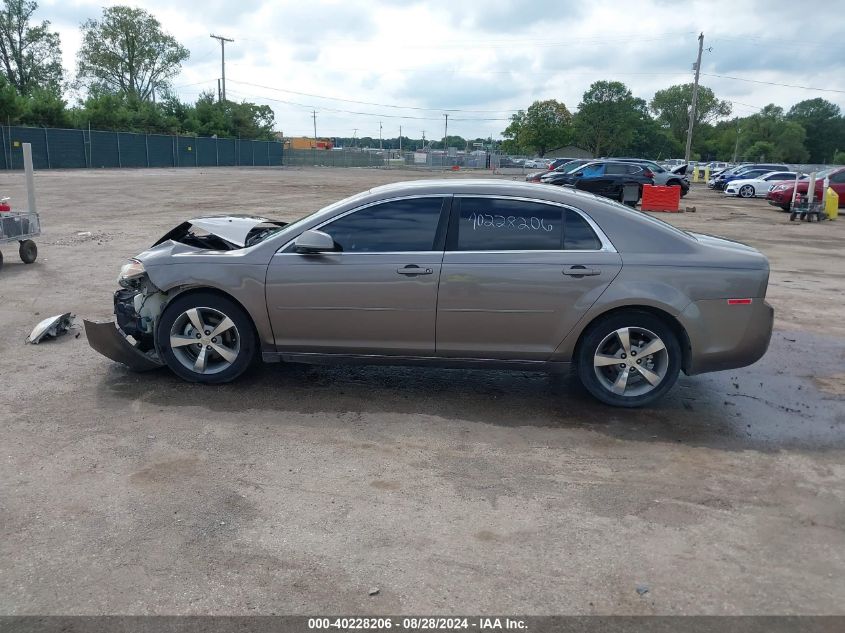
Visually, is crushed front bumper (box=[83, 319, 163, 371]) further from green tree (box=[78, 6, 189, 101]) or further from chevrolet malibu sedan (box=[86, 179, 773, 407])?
green tree (box=[78, 6, 189, 101])

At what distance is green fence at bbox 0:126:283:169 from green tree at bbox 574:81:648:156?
124 ft

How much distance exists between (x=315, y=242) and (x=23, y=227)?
746 cm

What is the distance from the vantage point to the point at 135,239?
13.8m

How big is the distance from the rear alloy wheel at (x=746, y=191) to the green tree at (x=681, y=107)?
87.3m

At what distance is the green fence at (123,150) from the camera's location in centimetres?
4438

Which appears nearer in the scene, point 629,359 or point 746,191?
point 629,359

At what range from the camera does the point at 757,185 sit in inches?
1384

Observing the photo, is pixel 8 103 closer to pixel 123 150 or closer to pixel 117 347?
pixel 123 150

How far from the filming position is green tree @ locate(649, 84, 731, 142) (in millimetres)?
118438

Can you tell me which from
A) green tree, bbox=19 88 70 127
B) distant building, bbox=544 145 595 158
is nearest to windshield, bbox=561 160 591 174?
green tree, bbox=19 88 70 127

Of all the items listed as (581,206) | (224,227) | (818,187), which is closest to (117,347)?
(224,227)

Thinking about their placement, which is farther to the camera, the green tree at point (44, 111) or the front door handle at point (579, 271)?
the green tree at point (44, 111)

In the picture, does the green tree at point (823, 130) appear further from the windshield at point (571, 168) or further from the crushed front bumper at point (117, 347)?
the crushed front bumper at point (117, 347)

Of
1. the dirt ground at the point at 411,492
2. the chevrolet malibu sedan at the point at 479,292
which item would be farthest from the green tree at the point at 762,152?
the chevrolet malibu sedan at the point at 479,292
